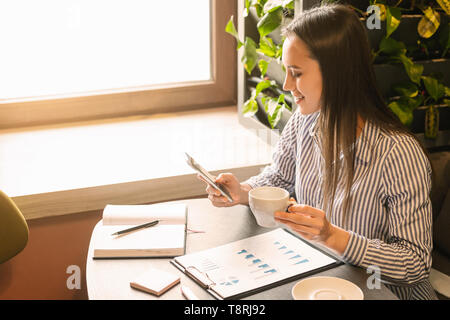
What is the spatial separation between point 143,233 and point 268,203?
0.35 meters

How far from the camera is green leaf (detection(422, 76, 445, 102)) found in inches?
79.6

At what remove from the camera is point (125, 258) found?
4.40 feet

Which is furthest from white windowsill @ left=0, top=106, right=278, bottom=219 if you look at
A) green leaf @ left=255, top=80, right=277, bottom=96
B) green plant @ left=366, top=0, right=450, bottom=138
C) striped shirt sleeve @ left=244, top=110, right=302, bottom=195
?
green plant @ left=366, top=0, right=450, bottom=138

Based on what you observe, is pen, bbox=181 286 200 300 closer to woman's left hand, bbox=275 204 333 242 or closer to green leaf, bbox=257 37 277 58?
woman's left hand, bbox=275 204 333 242

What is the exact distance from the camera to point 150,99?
2.57 m

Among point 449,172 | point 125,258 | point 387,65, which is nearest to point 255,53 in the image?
point 387,65

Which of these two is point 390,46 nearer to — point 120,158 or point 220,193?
point 220,193

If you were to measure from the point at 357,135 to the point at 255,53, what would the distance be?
864mm

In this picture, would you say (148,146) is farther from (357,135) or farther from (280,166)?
(357,135)

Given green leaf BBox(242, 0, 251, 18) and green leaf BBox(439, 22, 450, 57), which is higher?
green leaf BBox(242, 0, 251, 18)

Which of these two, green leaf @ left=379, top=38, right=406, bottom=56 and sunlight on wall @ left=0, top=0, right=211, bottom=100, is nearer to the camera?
green leaf @ left=379, top=38, right=406, bottom=56

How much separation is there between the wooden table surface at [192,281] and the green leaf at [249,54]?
2.72 feet

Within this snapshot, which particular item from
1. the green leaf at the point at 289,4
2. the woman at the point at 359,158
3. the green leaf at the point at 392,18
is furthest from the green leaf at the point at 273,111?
the woman at the point at 359,158

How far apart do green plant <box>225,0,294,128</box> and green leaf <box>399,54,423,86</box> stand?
424 millimetres
